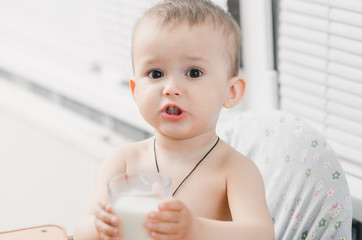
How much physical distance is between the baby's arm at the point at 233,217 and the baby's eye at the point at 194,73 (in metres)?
0.21

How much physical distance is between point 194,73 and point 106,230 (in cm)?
37

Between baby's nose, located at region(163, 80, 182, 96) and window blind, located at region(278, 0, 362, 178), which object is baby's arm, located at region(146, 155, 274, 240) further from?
window blind, located at region(278, 0, 362, 178)

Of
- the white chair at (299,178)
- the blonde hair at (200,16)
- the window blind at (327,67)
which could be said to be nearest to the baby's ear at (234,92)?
the blonde hair at (200,16)

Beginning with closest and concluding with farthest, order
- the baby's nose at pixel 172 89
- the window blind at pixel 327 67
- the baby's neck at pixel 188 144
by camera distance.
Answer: the baby's nose at pixel 172 89 → the baby's neck at pixel 188 144 → the window blind at pixel 327 67

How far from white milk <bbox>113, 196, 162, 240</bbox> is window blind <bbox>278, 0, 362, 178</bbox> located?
94 centimetres

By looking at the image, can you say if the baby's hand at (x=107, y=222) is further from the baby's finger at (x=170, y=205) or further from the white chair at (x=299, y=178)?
the white chair at (x=299, y=178)

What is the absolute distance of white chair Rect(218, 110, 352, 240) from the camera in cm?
156

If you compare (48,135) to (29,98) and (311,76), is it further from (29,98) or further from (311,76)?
(311,76)

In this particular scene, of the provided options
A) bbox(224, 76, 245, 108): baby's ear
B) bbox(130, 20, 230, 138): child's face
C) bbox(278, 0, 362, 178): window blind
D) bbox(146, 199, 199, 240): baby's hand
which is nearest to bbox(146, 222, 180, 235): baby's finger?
bbox(146, 199, 199, 240): baby's hand

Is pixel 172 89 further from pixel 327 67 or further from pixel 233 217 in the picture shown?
pixel 327 67

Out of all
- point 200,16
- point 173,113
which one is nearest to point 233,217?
point 173,113

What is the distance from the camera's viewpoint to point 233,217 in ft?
4.47

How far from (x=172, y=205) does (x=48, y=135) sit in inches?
76.4

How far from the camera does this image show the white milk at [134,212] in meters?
1.12
